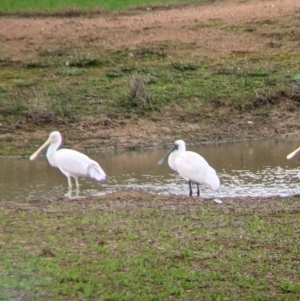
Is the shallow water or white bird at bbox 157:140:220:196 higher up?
white bird at bbox 157:140:220:196

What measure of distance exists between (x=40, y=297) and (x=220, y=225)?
8.60ft

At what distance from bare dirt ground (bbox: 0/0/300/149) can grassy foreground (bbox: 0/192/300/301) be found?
19.4 feet

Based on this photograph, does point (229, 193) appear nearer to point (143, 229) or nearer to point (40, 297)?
point (143, 229)

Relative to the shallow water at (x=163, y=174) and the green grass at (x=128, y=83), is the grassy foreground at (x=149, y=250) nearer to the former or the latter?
the shallow water at (x=163, y=174)

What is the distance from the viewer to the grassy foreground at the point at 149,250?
6555 millimetres

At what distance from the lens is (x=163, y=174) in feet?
42.5

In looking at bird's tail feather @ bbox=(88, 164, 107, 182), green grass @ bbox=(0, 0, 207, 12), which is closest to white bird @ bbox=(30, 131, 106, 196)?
bird's tail feather @ bbox=(88, 164, 107, 182)

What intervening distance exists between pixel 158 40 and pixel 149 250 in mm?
13178

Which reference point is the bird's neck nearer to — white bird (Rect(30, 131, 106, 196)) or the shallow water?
white bird (Rect(30, 131, 106, 196))

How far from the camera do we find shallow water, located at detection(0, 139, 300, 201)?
1178 centimetres

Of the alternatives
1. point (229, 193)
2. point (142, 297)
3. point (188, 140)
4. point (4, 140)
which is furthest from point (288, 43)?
point (142, 297)

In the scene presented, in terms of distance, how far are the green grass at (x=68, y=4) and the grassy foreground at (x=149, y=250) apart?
53.0ft

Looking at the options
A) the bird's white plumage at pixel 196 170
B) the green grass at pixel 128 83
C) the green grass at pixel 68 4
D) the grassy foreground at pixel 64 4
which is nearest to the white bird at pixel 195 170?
the bird's white plumage at pixel 196 170

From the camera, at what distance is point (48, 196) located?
11.5 m
